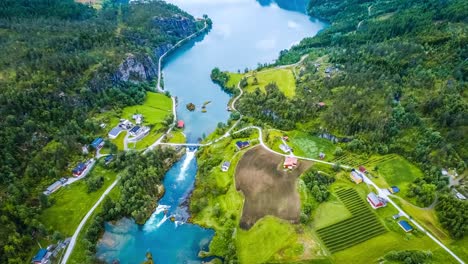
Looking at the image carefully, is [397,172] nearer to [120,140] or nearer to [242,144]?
[242,144]

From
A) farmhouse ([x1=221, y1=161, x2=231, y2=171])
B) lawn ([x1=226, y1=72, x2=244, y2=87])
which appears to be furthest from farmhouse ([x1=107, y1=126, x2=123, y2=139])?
lawn ([x1=226, y1=72, x2=244, y2=87])

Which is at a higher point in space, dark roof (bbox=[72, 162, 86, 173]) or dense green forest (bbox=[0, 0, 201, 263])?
dense green forest (bbox=[0, 0, 201, 263])

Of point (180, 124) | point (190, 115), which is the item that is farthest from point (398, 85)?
point (180, 124)

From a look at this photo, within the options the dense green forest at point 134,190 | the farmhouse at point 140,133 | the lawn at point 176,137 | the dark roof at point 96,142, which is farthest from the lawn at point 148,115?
the dense green forest at point 134,190

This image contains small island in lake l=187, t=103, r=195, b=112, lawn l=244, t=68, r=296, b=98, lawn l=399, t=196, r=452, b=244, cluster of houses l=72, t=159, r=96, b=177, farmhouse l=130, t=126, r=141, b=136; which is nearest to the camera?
lawn l=399, t=196, r=452, b=244

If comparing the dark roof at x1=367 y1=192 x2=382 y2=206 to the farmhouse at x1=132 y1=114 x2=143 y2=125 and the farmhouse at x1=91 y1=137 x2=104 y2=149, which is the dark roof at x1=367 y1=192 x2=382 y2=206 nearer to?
the farmhouse at x1=132 y1=114 x2=143 y2=125
